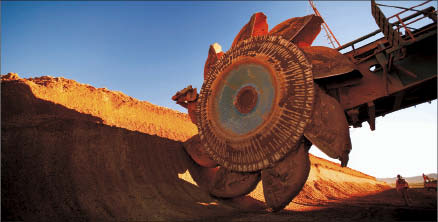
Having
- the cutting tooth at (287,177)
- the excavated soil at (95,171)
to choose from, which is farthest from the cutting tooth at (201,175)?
the cutting tooth at (287,177)

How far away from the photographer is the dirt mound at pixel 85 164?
6.66 m

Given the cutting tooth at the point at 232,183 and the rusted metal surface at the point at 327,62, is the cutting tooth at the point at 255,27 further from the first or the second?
the cutting tooth at the point at 232,183

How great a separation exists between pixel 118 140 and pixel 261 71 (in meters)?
6.31

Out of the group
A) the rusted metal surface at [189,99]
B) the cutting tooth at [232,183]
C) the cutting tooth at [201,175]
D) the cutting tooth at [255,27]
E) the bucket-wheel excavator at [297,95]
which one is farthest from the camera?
the cutting tooth at [201,175]

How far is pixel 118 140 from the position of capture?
9781mm

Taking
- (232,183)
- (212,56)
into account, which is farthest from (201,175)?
(212,56)

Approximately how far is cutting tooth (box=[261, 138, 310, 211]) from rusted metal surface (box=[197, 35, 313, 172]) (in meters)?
0.29

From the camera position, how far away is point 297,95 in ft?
24.2

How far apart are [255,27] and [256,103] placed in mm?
3607

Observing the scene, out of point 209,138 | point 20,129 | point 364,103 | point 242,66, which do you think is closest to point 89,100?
point 20,129

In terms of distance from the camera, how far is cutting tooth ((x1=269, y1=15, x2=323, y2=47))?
27.8ft

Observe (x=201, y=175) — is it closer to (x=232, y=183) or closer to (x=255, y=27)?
(x=232, y=183)

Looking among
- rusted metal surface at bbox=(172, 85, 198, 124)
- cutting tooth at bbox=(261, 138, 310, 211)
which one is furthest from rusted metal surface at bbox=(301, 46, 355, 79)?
rusted metal surface at bbox=(172, 85, 198, 124)

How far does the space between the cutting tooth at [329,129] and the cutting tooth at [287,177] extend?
501 millimetres
